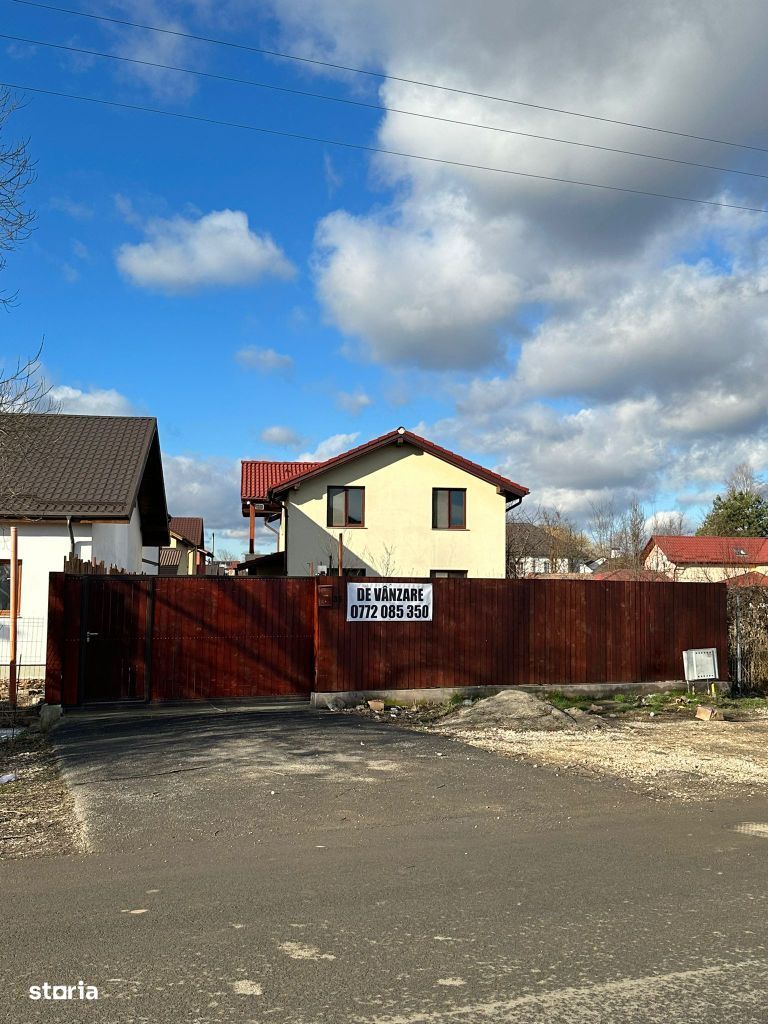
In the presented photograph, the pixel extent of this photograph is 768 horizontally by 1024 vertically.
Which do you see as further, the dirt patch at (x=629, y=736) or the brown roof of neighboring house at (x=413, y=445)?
the brown roof of neighboring house at (x=413, y=445)

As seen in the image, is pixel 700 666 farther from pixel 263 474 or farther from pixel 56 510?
pixel 263 474

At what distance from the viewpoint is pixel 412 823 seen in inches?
299

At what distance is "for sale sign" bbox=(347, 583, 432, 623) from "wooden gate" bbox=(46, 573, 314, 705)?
0.78 metres

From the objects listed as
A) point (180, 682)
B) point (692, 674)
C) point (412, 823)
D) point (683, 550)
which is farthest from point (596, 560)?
point (412, 823)

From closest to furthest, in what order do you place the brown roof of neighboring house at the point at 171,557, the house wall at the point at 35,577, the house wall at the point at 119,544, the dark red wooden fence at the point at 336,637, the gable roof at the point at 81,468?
the dark red wooden fence at the point at 336,637 < the house wall at the point at 35,577 < the gable roof at the point at 81,468 < the house wall at the point at 119,544 < the brown roof of neighboring house at the point at 171,557

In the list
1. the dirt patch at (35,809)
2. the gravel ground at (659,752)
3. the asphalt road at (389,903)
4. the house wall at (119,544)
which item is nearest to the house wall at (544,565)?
the house wall at (119,544)

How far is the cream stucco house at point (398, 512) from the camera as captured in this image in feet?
105

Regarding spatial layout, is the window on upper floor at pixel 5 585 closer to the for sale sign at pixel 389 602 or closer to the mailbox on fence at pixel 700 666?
the for sale sign at pixel 389 602

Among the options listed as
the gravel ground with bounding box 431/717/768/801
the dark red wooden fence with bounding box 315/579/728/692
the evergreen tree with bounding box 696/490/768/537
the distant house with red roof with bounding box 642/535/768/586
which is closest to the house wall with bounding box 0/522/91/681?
the dark red wooden fence with bounding box 315/579/728/692

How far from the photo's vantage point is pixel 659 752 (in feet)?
37.0

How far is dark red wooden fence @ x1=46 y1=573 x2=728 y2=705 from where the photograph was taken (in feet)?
46.8

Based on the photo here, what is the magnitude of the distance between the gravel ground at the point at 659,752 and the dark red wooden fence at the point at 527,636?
6.71ft

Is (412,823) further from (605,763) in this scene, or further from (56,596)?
(56,596)

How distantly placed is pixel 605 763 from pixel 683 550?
5257 cm
